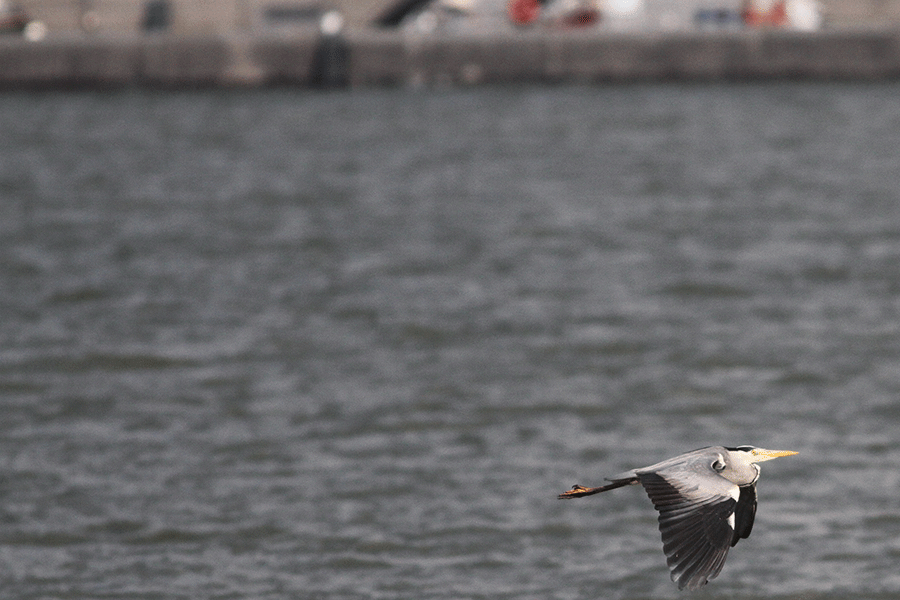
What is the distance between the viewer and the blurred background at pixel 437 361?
10969 mm

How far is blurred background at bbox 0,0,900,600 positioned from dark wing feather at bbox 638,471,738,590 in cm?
302

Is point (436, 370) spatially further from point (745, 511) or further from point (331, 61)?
point (331, 61)

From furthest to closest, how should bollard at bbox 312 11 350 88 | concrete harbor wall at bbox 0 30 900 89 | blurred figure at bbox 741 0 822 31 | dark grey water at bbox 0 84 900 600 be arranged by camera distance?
blurred figure at bbox 741 0 822 31 < bollard at bbox 312 11 350 88 < concrete harbor wall at bbox 0 30 900 89 < dark grey water at bbox 0 84 900 600

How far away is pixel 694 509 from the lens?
7.34 metres

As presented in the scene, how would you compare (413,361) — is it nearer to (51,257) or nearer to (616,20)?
(51,257)

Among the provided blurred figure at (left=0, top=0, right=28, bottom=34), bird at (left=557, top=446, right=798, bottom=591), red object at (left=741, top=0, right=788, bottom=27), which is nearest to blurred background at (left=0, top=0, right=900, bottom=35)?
blurred figure at (left=0, top=0, right=28, bottom=34)

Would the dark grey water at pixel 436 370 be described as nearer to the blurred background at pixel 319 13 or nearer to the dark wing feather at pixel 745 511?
the dark wing feather at pixel 745 511

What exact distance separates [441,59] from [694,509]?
123ft

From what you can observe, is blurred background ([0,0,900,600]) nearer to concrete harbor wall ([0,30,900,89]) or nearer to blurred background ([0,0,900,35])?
concrete harbor wall ([0,30,900,89])

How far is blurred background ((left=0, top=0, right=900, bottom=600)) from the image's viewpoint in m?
11.0

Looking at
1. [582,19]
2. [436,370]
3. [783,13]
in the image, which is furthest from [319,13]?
[436,370]

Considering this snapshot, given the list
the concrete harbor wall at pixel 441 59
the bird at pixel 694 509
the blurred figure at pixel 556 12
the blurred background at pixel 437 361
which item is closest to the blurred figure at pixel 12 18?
the concrete harbor wall at pixel 441 59

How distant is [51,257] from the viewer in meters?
22.7

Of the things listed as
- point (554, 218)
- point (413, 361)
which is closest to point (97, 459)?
point (413, 361)
